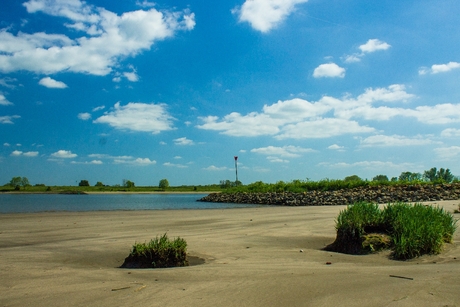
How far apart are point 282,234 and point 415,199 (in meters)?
19.4

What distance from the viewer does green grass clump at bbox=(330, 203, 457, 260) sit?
277 inches

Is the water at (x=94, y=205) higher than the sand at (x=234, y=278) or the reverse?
the reverse

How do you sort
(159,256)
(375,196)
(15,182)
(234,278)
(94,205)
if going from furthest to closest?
(15,182)
(94,205)
(375,196)
(159,256)
(234,278)

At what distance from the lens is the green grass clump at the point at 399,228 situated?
7047 mm

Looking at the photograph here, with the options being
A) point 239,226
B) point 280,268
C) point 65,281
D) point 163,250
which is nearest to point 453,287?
point 280,268

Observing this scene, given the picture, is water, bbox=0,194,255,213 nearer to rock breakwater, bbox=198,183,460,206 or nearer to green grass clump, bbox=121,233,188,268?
rock breakwater, bbox=198,183,460,206

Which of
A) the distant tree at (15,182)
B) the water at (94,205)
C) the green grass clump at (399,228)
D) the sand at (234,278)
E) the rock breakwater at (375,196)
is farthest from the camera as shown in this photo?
the distant tree at (15,182)

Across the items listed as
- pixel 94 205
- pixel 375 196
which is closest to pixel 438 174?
pixel 375 196

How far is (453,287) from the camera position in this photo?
13.9ft

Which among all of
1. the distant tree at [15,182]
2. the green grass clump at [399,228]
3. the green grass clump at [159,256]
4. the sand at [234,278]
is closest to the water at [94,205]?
the sand at [234,278]

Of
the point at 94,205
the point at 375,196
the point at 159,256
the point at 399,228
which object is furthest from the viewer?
the point at 94,205

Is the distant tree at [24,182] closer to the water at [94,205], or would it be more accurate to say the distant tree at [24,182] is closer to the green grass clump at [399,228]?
the water at [94,205]

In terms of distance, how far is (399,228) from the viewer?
7738 millimetres

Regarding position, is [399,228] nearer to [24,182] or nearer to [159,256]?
[159,256]
